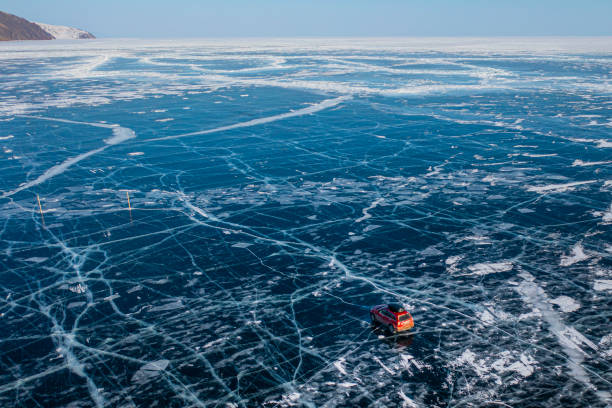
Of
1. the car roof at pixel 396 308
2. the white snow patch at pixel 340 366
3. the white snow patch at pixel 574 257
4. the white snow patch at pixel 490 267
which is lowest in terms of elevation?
the white snow patch at pixel 340 366

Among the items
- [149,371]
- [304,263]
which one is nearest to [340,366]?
[149,371]

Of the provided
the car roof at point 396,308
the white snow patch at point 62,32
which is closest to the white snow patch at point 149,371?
the car roof at point 396,308

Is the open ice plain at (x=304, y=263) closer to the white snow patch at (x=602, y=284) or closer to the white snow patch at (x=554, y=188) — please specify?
the white snow patch at (x=602, y=284)

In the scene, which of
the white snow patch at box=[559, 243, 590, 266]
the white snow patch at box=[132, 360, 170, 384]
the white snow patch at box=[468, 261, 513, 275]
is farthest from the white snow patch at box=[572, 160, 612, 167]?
the white snow patch at box=[132, 360, 170, 384]

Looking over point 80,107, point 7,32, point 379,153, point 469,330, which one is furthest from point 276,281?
point 7,32

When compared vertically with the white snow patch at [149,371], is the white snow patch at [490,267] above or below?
above

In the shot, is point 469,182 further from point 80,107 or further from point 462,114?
point 80,107

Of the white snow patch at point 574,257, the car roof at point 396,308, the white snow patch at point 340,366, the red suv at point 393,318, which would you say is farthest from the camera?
the white snow patch at point 574,257
